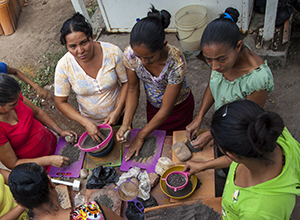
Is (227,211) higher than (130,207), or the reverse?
(227,211)

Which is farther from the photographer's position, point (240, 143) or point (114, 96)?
point (114, 96)

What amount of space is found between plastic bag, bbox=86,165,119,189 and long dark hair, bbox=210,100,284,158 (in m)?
1.31

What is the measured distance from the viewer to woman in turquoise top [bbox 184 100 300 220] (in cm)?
124

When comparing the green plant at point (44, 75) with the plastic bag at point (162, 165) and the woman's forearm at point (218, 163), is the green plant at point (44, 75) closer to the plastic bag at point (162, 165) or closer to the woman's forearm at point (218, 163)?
the plastic bag at point (162, 165)

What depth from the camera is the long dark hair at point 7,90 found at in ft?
7.16

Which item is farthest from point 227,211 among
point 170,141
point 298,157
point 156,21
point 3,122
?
point 3,122

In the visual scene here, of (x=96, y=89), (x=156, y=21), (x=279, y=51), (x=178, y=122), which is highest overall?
(x=156, y=21)

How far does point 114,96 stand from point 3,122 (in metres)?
1.16

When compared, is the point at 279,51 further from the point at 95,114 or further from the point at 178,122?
the point at 95,114

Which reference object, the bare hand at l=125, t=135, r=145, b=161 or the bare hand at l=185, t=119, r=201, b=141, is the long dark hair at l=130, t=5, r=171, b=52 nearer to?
the bare hand at l=185, t=119, r=201, b=141

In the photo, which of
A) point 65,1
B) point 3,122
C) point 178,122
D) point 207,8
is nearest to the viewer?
point 3,122

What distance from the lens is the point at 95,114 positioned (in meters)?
2.90

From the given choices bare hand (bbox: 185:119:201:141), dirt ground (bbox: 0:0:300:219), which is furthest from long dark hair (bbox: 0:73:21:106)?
dirt ground (bbox: 0:0:300:219)

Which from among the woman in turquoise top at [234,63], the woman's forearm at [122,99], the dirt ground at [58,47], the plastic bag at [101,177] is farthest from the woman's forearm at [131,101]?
the dirt ground at [58,47]
